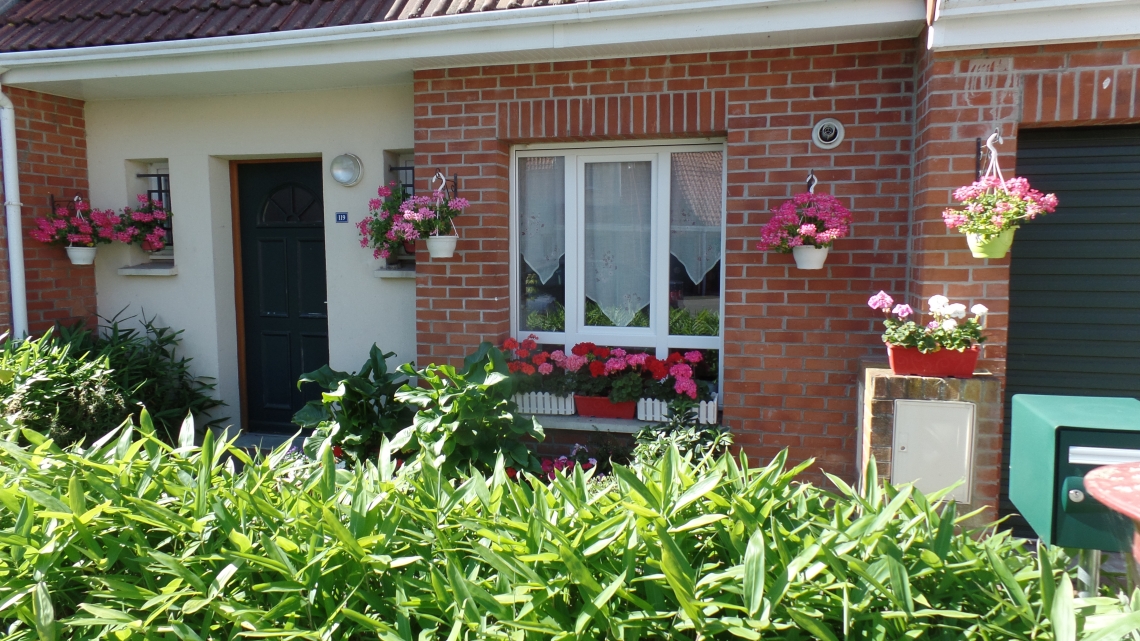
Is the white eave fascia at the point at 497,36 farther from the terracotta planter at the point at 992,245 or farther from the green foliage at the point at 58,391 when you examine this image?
the green foliage at the point at 58,391

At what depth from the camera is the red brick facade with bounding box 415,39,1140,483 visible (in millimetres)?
3861

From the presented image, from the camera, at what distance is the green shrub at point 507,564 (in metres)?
1.57

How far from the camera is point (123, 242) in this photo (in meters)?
5.64

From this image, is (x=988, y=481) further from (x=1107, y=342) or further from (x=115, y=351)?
(x=115, y=351)

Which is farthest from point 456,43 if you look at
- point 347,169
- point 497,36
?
point 347,169

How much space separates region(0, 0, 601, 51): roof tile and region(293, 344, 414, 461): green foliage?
199cm

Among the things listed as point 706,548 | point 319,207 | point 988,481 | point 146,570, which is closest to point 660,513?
point 706,548

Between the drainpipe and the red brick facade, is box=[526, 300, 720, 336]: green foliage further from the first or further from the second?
the drainpipe

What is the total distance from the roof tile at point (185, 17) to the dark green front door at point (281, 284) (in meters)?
1.13

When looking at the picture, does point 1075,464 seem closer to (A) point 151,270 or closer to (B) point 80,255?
(A) point 151,270

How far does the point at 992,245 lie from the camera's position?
3494 mm

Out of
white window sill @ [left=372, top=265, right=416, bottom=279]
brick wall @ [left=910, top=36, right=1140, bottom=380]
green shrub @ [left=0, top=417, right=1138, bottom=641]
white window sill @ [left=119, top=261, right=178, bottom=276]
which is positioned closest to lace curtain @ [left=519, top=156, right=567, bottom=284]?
white window sill @ [left=372, top=265, right=416, bottom=279]

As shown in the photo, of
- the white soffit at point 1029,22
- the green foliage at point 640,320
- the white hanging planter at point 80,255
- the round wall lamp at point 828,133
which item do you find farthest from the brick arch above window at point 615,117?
the white hanging planter at point 80,255

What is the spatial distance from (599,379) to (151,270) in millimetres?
3470
